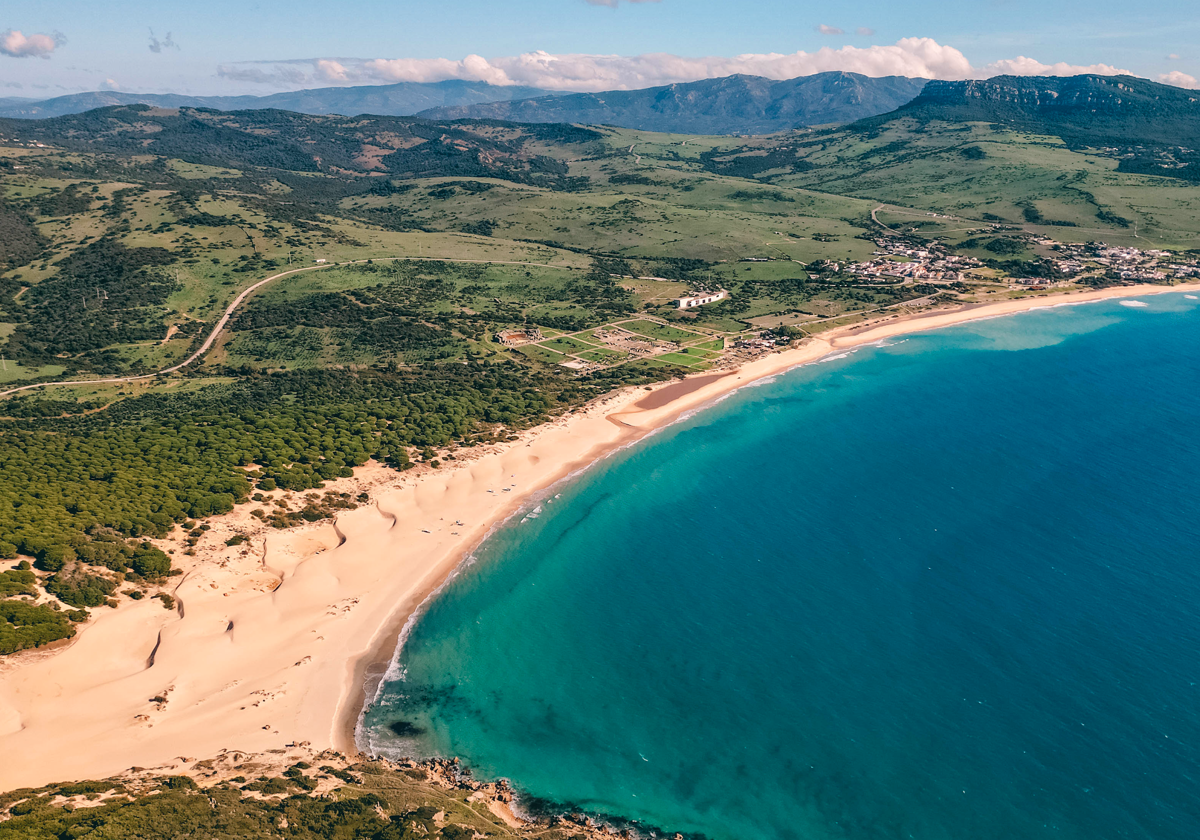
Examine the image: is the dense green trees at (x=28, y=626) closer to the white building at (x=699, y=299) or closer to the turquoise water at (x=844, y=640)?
the turquoise water at (x=844, y=640)

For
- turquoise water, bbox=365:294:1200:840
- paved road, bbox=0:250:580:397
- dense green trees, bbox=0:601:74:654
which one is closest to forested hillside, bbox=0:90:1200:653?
dense green trees, bbox=0:601:74:654

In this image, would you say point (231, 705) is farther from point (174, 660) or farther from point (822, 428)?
point (822, 428)

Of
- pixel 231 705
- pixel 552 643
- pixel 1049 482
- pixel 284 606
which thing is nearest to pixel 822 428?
pixel 1049 482

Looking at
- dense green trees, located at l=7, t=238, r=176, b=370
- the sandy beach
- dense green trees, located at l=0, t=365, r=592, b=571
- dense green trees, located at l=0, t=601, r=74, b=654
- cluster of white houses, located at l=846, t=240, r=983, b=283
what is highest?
cluster of white houses, located at l=846, t=240, r=983, b=283

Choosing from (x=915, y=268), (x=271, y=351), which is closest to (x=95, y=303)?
(x=271, y=351)

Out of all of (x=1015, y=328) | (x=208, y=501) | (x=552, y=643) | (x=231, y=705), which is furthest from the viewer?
(x=1015, y=328)

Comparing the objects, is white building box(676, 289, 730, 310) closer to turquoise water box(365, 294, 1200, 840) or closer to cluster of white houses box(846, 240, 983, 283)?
cluster of white houses box(846, 240, 983, 283)

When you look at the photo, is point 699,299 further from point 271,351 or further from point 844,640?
point 844,640
